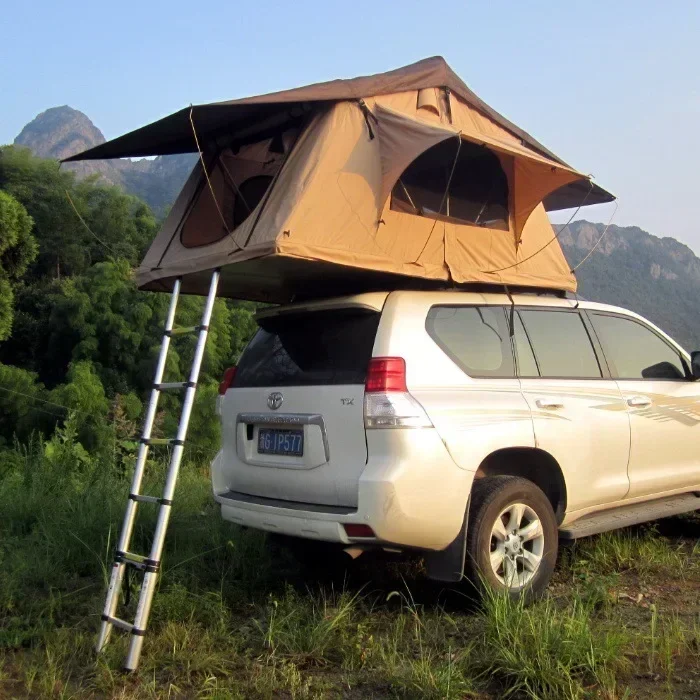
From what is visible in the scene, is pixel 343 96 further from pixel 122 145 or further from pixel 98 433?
pixel 98 433

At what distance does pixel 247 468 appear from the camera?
457cm

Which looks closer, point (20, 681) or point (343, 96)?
point (20, 681)

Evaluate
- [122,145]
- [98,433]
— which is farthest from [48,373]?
[122,145]

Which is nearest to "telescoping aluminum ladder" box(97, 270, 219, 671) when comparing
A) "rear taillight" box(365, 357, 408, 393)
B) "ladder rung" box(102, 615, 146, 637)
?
"ladder rung" box(102, 615, 146, 637)

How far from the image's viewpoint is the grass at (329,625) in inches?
131

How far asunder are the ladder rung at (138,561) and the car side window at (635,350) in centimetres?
316

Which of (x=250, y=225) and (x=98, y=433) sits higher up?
(x=250, y=225)

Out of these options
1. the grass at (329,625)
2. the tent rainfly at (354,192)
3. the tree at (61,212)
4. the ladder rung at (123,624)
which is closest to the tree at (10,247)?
the tree at (61,212)

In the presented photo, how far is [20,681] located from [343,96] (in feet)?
10.9

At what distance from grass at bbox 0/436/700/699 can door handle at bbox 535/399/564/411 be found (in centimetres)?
99

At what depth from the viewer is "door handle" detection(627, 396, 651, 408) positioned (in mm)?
5137

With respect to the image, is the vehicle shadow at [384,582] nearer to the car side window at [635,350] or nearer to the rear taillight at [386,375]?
the rear taillight at [386,375]

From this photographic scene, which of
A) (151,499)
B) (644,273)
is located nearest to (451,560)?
(151,499)

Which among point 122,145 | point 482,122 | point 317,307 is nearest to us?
point 317,307
